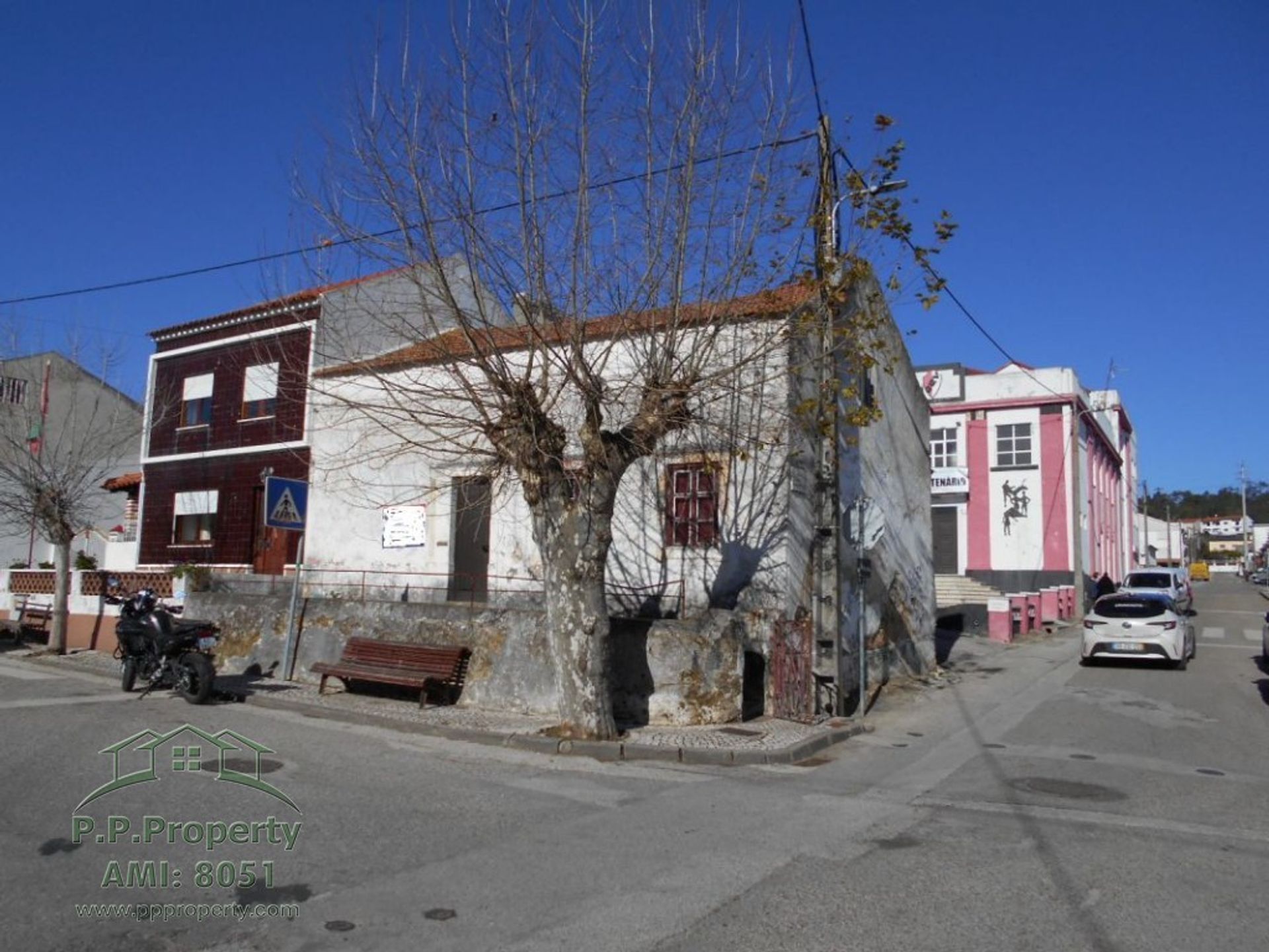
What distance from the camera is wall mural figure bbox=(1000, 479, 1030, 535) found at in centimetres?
3706

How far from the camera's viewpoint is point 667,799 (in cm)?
802

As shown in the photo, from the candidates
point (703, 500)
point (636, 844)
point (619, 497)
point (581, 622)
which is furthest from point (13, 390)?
point (636, 844)

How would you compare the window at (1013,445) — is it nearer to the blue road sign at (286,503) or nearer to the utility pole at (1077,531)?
the utility pole at (1077,531)

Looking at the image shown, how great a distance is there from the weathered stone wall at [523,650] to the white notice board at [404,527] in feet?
6.91

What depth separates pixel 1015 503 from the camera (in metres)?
37.3

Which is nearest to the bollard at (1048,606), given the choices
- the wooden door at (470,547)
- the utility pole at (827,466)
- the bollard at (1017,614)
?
the bollard at (1017,614)

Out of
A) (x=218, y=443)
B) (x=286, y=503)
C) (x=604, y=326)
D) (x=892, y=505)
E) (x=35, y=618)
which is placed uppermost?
(x=604, y=326)

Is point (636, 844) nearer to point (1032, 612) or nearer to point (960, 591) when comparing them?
point (1032, 612)

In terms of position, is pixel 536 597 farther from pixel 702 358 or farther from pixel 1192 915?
pixel 1192 915

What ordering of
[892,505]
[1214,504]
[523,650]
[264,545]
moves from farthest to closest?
[1214,504] → [264,545] → [892,505] → [523,650]

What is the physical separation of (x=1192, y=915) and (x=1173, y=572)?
2709cm

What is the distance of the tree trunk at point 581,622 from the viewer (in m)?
10.3

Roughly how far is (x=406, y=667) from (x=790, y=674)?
16.7ft

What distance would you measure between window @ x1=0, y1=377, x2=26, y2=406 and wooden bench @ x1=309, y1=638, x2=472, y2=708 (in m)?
13.9
